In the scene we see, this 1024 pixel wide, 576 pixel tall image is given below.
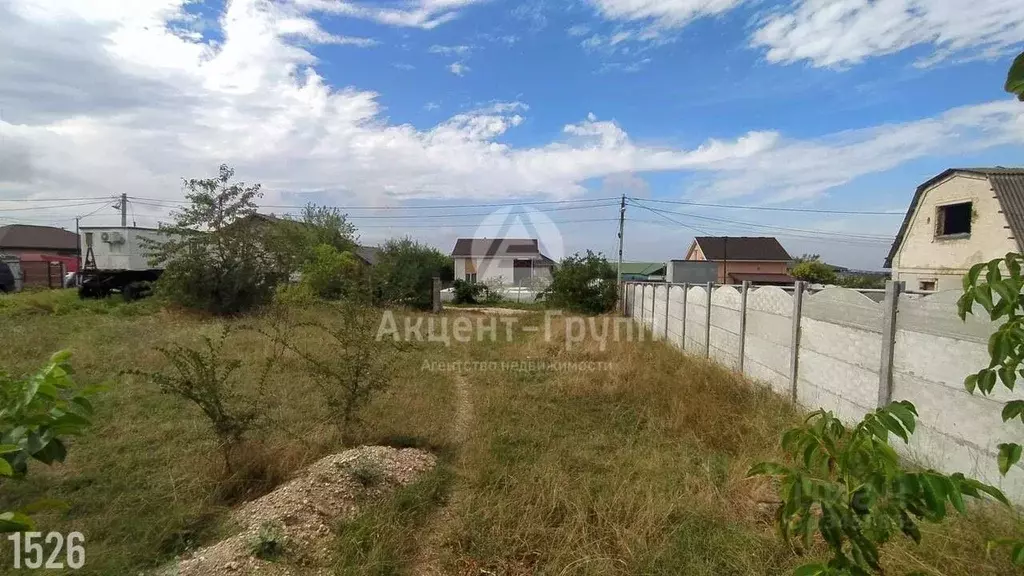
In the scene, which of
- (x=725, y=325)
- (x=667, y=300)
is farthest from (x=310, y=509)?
(x=667, y=300)

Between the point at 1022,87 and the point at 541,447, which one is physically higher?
the point at 1022,87

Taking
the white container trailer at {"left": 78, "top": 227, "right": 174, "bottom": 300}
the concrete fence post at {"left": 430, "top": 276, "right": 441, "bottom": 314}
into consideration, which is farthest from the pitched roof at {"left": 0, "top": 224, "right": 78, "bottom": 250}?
the concrete fence post at {"left": 430, "top": 276, "right": 441, "bottom": 314}

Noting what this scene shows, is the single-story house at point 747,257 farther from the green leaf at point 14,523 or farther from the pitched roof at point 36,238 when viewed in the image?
the pitched roof at point 36,238

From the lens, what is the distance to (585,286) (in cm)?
1748

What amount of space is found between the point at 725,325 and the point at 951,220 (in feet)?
46.7

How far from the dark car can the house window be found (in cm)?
3559

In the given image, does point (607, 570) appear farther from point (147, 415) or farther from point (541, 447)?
point (147, 415)

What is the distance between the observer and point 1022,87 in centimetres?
99

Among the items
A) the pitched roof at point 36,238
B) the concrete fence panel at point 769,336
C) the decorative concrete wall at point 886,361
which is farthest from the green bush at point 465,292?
the pitched roof at point 36,238

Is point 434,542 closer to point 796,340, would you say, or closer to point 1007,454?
point 1007,454

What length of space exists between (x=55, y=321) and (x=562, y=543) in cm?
1460

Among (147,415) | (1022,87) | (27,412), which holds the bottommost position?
(147,415)

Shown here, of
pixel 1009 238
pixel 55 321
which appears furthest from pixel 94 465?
pixel 1009 238

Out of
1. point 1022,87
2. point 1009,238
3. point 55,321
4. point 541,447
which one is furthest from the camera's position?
point 1009,238
